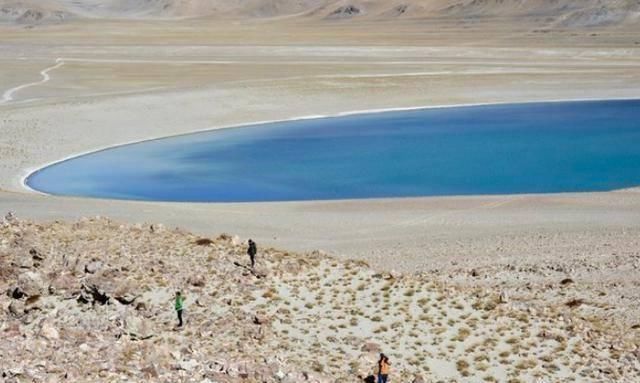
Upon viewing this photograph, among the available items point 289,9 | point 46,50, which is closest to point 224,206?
point 46,50

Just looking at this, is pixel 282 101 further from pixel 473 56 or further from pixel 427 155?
pixel 473 56

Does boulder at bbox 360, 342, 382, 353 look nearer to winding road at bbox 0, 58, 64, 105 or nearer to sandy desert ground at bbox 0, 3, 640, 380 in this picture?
sandy desert ground at bbox 0, 3, 640, 380

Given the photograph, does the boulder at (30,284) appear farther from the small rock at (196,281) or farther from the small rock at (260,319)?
the small rock at (260,319)

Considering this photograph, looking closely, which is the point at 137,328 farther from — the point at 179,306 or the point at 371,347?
the point at 371,347

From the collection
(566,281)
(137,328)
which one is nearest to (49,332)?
(137,328)

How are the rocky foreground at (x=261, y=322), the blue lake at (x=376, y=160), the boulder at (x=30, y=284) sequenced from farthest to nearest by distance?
the blue lake at (x=376, y=160) < the boulder at (x=30, y=284) < the rocky foreground at (x=261, y=322)

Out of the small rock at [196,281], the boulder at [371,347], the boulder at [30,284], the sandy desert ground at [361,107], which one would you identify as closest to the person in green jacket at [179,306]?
the small rock at [196,281]

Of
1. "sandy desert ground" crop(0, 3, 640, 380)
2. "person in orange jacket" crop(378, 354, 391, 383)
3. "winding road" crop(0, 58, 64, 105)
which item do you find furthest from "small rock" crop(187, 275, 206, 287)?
"winding road" crop(0, 58, 64, 105)
